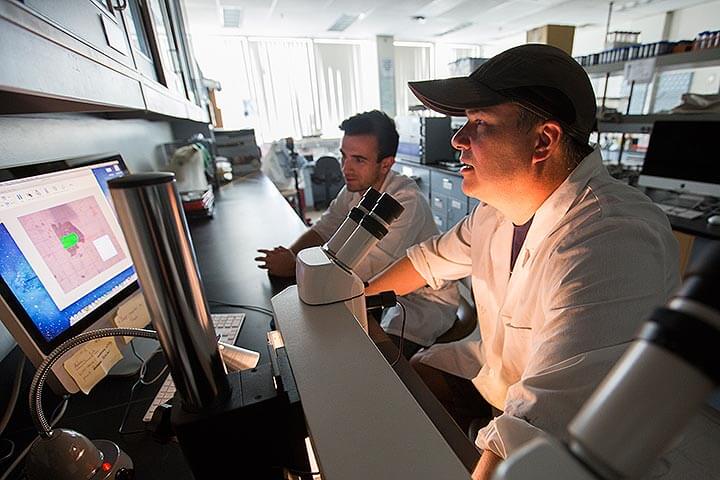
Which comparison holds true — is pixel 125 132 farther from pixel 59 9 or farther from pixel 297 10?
pixel 297 10

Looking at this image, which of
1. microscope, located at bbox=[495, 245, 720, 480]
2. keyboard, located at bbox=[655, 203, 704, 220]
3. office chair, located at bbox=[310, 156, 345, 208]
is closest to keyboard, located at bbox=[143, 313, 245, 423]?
microscope, located at bbox=[495, 245, 720, 480]

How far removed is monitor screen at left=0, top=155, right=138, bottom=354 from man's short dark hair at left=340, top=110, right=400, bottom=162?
3.13 ft

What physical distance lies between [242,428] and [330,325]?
0.19 metres

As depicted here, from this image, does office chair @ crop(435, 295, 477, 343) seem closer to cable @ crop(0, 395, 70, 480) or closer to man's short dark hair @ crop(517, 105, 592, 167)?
man's short dark hair @ crop(517, 105, 592, 167)

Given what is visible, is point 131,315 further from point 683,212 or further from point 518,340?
point 683,212

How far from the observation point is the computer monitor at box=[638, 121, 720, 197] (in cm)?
198

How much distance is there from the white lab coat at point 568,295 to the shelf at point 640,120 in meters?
2.04

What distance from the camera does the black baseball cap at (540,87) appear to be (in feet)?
2.46

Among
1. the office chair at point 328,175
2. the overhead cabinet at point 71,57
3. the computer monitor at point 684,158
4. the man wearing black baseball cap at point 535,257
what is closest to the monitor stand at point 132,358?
the overhead cabinet at point 71,57

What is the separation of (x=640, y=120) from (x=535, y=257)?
2.41 meters

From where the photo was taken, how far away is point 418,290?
1.40 m

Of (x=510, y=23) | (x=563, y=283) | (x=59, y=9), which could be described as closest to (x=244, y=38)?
(x=510, y=23)

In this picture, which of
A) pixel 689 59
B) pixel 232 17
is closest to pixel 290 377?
pixel 689 59

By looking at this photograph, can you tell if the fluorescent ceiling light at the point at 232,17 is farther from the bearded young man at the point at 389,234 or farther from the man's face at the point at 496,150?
the man's face at the point at 496,150
